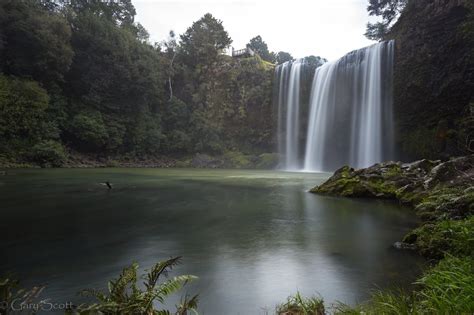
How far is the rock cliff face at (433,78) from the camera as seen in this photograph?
21.4 meters

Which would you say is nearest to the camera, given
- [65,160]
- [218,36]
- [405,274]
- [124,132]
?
[405,274]

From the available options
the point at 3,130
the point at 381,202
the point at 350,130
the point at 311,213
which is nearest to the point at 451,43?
the point at 350,130

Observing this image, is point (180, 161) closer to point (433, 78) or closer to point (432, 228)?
point (433, 78)

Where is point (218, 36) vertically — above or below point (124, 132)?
above

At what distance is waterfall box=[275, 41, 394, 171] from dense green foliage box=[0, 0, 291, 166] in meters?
4.01

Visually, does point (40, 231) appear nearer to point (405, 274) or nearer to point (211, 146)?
point (405, 274)

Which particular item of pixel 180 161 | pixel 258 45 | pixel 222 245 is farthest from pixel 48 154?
pixel 258 45

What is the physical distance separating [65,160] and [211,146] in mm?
16931

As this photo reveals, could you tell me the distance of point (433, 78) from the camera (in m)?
23.8

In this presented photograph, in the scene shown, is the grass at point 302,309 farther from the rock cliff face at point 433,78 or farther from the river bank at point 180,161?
the river bank at point 180,161

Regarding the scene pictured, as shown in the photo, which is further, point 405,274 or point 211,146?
point 211,146

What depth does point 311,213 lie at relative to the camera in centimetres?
995

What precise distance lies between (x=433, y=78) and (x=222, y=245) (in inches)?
935

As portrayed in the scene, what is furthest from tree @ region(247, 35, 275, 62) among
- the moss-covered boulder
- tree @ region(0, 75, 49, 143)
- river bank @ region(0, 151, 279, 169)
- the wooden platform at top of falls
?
the moss-covered boulder
